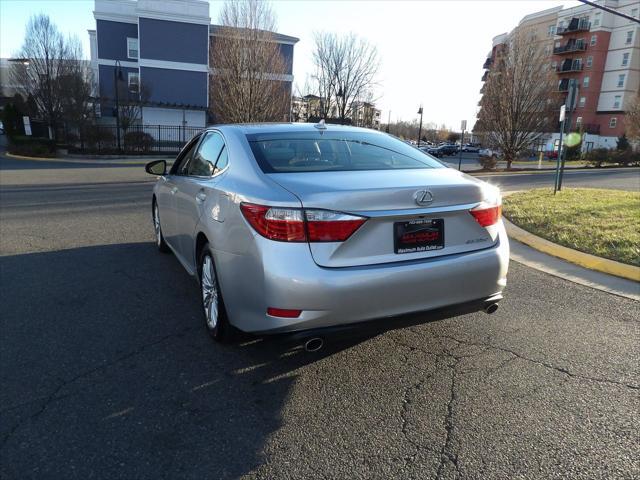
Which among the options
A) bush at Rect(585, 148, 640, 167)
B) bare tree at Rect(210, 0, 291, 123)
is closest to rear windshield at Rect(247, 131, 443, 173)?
bare tree at Rect(210, 0, 291, 123)

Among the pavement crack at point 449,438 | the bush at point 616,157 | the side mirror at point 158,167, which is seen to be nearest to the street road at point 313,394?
the pavement crack at point 449,438

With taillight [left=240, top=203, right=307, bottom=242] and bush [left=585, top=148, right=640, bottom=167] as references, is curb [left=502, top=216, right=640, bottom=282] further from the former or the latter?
bush [left=585, top=148, right=640, bottom=167]

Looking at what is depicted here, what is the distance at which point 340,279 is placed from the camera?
2.65 metres

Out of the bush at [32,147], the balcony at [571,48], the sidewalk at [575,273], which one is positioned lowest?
the bush at [32,147]

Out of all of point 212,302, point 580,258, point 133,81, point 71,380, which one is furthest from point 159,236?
point 133,81

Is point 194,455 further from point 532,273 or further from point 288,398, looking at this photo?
point 532,273

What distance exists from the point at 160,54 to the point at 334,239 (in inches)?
1662

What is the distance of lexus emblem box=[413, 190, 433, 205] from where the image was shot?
113 inches

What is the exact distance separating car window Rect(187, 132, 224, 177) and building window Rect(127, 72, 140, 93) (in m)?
37.8

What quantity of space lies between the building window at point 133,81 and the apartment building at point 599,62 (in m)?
46.7

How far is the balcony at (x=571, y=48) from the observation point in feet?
214

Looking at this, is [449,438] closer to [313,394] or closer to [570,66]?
[313,394]

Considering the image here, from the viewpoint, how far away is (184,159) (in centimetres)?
500

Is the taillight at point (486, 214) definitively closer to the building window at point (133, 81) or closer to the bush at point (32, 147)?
the bush at point (32, 147)
